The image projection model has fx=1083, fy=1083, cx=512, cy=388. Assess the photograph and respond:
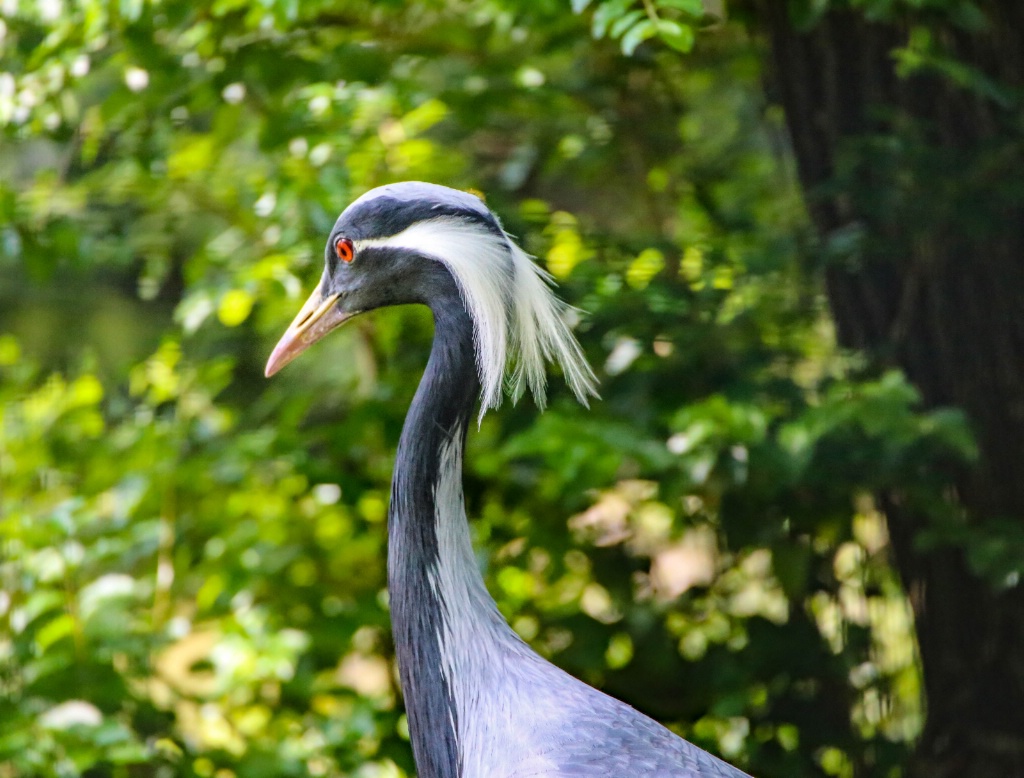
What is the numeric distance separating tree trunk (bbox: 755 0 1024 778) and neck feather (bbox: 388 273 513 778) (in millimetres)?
1419

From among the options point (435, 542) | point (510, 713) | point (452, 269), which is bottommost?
point (510, 713)

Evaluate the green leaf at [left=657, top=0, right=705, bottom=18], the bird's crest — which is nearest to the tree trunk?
the green leaf at [left=657, top=0, right=705, bottom=18]

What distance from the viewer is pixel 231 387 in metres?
3.61

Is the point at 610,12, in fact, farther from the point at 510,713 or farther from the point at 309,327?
the point at 510,713

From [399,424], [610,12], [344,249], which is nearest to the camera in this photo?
[344,249]

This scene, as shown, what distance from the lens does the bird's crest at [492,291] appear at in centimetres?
165

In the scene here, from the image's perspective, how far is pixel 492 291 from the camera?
5.48 feet

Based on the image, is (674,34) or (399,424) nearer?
(674,34)

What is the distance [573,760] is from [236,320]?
1.55 m

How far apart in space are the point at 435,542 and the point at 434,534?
0.01 m

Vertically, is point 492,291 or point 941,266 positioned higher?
point 492,291

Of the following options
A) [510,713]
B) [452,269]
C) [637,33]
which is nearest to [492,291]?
[452,269]

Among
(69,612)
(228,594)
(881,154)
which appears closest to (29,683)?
(69,612)

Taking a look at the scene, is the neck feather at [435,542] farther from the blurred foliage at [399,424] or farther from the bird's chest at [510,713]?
the blurred foliage at [399,424]
